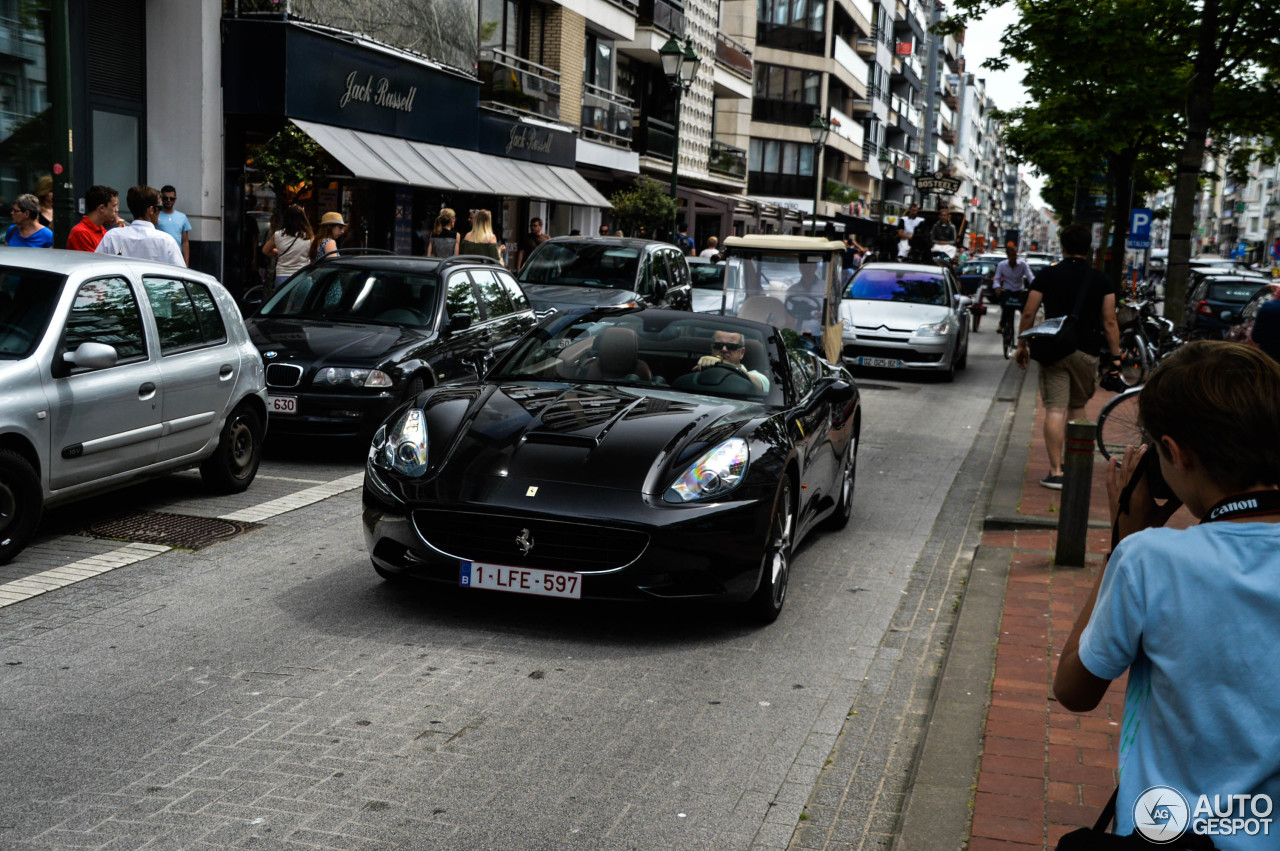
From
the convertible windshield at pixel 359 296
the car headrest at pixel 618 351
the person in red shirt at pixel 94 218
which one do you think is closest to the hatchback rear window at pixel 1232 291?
the convertible windshield at pixel 359 296

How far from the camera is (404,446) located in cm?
643

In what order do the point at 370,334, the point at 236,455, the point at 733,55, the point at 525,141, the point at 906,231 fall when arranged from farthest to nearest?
the point at 733,55, the point at 906,231, the point at 525,141, the point at 370,334, the point at 236,455

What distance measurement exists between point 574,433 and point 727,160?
4780 centimetres

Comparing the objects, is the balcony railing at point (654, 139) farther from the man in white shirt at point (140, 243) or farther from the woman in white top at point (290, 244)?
the man in white shirt at point (140, 243)

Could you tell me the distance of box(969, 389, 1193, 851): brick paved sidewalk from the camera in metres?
4.13

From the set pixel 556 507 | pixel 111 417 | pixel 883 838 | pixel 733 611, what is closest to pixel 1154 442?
pixel 883 838

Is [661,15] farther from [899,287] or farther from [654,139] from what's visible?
[899,287]

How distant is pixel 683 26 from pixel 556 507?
3979 centimetres

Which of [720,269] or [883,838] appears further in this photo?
[720,269]

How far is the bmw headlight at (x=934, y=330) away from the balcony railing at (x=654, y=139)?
73.0 feet

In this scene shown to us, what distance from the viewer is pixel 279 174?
19578mm

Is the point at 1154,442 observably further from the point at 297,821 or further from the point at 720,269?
the point at 720,269

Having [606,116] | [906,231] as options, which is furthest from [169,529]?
[606,116]

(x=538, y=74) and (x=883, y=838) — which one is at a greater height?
(x=538, y=74)
